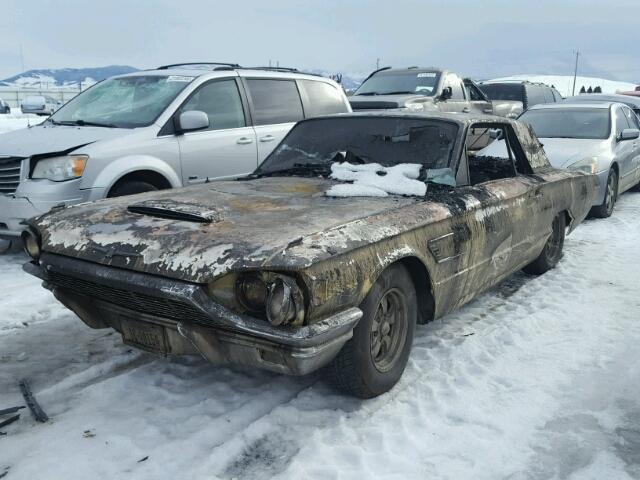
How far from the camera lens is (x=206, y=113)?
21.4 feet

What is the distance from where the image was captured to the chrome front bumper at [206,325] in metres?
2.74

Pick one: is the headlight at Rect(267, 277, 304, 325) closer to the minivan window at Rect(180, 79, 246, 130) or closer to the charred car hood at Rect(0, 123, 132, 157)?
the charred car hood at Rect(0, 123, 132, 157)

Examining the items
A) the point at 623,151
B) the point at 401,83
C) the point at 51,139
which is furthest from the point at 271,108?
the point at 401,83

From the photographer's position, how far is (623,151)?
9.19m

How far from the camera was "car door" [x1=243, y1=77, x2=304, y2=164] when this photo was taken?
23.1 feet

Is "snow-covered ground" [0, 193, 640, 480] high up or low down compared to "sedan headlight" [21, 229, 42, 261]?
down

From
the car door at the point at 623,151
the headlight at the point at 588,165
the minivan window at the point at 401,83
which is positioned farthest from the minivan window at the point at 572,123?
the minivan window at the point at 401,83

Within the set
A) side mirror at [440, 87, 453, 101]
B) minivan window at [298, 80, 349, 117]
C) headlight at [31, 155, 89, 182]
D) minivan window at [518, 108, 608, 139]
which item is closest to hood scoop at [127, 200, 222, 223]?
headlight at [31, 155, 89, 182]

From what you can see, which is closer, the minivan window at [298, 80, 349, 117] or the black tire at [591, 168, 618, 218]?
the minivan window at [298, 80, 349, 117]

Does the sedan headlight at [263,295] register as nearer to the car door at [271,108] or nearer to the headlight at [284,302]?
the headlight at [284,302]

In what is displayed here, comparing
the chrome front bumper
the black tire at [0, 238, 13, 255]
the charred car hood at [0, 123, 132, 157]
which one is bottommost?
the black tire at [0, 238, 13, 255]

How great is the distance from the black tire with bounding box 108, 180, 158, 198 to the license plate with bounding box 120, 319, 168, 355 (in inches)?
109

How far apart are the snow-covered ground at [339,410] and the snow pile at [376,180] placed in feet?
3.54

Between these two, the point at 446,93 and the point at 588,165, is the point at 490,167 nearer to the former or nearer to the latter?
the point at 588,165
